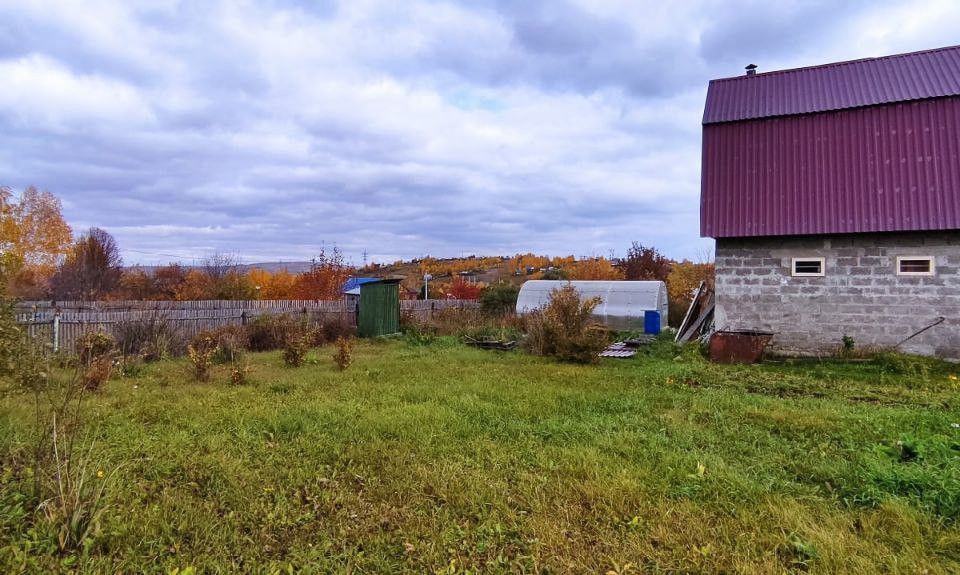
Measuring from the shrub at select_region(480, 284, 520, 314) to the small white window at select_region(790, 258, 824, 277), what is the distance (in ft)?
38.5

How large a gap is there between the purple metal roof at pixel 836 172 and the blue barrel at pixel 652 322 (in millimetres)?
5820

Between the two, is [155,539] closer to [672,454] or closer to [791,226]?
[672,454]

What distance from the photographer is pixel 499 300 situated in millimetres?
22656

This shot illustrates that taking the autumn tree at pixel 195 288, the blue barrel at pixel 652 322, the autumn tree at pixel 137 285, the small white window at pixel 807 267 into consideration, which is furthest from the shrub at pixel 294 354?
the autumn tree at pixel 137 285

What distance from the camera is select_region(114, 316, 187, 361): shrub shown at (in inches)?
473

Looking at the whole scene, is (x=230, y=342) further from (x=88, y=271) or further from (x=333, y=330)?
(x=88, y=271)

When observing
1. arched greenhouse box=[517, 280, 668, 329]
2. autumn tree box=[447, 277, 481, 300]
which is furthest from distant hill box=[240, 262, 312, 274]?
arched greenhouse box=[517, 280, 668, 329]

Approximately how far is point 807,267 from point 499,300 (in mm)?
12891

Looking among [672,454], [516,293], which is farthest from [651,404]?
[516,293]

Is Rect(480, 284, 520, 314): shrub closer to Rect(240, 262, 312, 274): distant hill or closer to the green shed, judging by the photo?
the green shed

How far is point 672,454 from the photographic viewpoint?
491cm

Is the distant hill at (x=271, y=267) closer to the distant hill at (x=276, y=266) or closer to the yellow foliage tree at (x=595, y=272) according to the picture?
the distant hill at (x=276, y=266)

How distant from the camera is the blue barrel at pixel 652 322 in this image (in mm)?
17688

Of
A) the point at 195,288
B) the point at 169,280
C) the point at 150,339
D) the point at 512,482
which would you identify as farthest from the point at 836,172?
the point at 169,280
